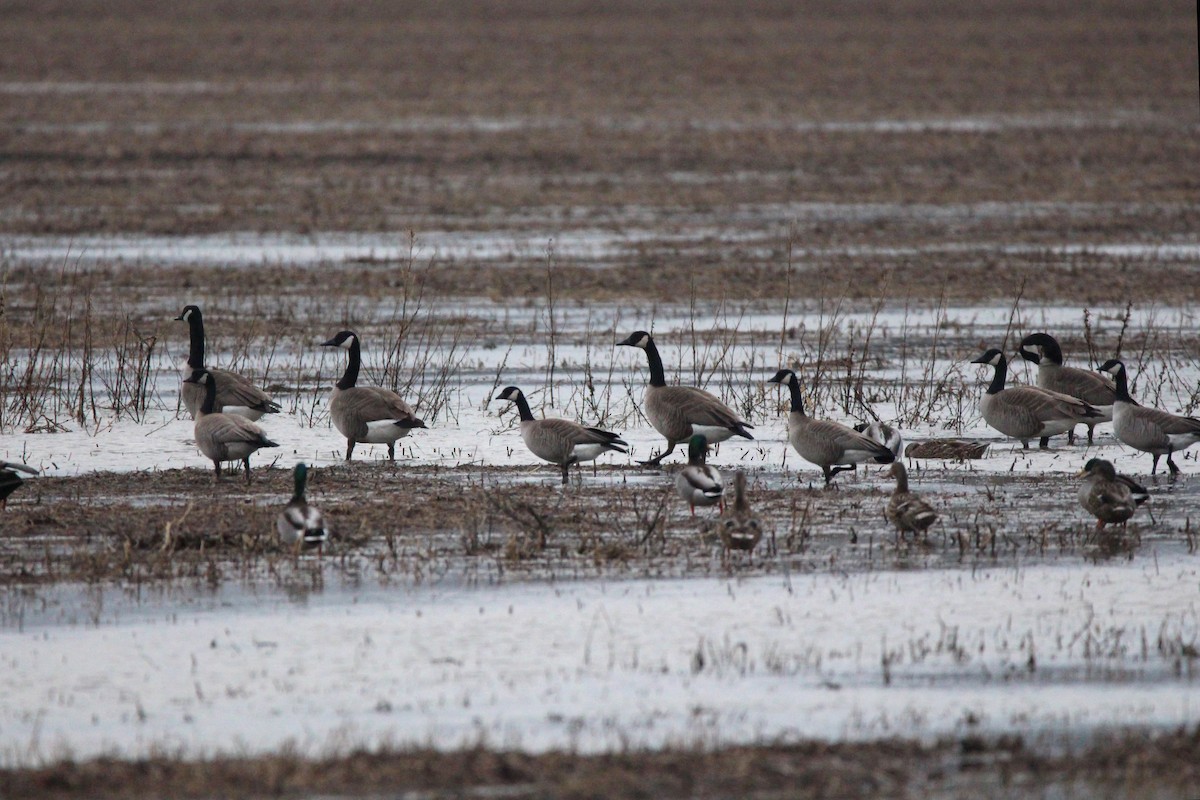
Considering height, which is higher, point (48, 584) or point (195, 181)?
point (195, 181)

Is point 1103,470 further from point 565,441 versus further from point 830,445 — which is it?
point 565,441

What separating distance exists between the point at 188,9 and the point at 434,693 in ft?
261

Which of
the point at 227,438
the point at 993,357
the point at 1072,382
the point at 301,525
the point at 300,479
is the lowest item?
the point at 301,525

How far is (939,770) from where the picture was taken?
6.31 meters

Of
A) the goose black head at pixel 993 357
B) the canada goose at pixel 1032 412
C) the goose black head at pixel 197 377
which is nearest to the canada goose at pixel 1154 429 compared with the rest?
the canada goose at pixel 1032 412

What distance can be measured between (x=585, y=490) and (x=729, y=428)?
4.07 ft

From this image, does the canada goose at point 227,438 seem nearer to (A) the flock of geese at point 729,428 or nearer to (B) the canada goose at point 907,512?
(A) the flock of geese at point 729,428

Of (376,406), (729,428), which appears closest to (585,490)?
(729,428)

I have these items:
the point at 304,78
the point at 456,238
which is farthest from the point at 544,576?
the point at 304,78

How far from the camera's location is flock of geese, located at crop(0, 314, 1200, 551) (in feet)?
33.3

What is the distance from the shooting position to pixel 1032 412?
12.7 meters

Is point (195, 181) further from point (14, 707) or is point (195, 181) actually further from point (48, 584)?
point (14, 707)

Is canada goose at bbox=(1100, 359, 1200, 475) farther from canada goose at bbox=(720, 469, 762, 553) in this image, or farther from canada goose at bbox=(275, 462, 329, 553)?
canada goose at bbox=(275, 462, 329, 553)

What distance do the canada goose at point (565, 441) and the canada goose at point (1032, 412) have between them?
3002mm
